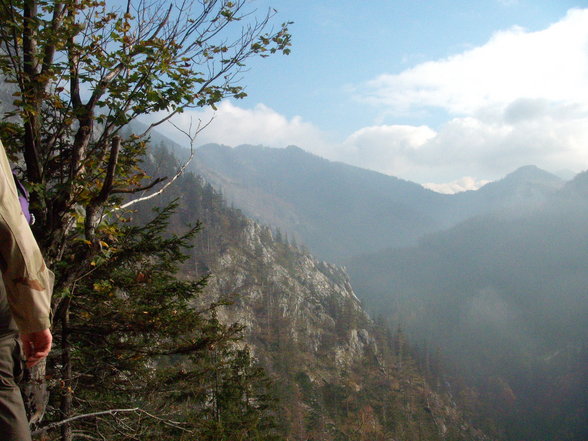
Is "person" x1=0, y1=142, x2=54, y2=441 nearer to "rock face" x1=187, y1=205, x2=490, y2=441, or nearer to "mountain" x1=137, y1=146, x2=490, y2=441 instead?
"rock face" x1=187, y1=205, x2=490, y2=441

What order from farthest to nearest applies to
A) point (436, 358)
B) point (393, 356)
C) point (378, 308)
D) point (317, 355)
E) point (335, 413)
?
1. point (378, 308)
2. point (436, 358)
3. point (393, 356)
4. point (317, 355)
5. point (335, 413)

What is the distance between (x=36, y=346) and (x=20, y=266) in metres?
0.50

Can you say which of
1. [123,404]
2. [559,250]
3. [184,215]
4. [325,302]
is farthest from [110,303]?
[559,250]

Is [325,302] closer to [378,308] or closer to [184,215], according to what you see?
[184,215]

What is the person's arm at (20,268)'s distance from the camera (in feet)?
5.10

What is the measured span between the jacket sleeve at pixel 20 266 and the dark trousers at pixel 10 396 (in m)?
0.18

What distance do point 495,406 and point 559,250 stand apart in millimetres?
130192

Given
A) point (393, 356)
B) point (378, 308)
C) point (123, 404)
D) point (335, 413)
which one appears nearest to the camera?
point (123, 404)

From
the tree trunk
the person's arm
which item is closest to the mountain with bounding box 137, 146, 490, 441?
the tree trunk

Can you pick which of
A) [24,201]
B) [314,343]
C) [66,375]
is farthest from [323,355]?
[24,201]

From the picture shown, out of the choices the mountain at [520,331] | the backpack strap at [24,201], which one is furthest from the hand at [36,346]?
the mountain at [520,331]

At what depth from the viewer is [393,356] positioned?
94.0m

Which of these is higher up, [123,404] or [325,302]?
[123,404]

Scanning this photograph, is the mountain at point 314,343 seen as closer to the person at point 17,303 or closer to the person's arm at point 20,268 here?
the person at point 17,303
